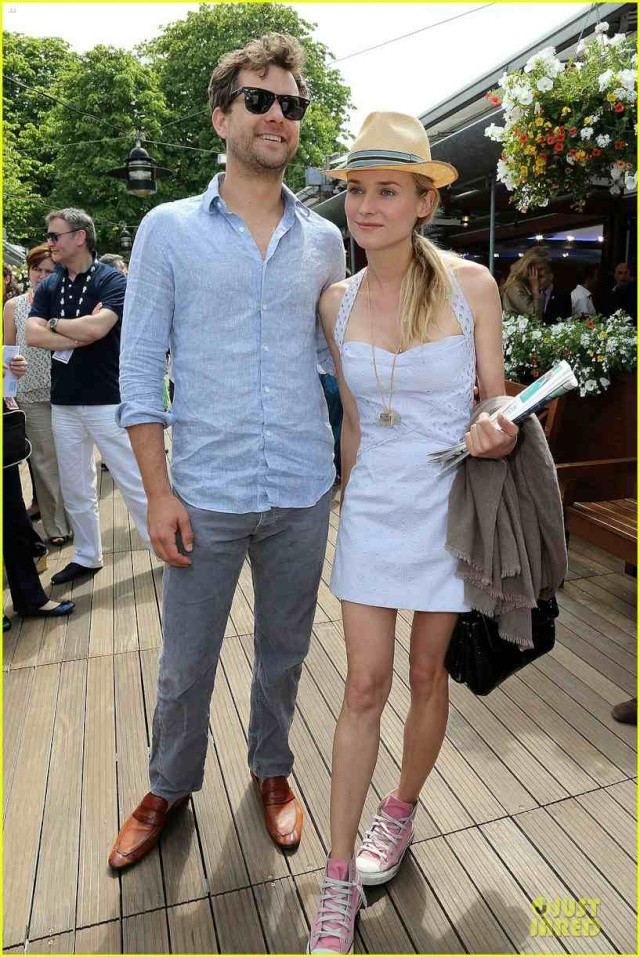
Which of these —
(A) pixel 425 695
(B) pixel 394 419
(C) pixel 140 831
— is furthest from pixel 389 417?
(C) pixel 140 831

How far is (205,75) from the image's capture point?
23.0 m

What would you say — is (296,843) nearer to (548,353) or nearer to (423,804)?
(423,804)

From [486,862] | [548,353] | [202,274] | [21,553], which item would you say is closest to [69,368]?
[21,553]

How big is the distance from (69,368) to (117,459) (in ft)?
1.83

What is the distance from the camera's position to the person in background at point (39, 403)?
4590mm

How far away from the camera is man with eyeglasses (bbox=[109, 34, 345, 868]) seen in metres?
1.72

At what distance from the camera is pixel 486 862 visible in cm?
197

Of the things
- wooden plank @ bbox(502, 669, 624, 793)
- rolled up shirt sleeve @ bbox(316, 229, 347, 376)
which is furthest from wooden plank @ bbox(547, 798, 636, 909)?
rolled up shirt sleeve @ bbox(316, 229, 347, 376)

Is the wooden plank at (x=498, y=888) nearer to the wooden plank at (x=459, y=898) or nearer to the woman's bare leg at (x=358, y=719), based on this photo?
the wooden plank at (x=459, y=898)

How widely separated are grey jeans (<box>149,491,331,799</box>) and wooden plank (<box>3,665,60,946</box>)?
42cm

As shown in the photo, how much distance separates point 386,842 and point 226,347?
141 cm

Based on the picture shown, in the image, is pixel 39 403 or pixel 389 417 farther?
pixel 39 403

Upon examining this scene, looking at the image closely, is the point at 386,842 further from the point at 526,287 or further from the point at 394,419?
the point at 526,287

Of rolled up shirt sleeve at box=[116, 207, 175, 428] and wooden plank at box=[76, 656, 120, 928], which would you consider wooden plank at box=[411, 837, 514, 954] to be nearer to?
wooden plank at box=[76, 656, 120, 928]
